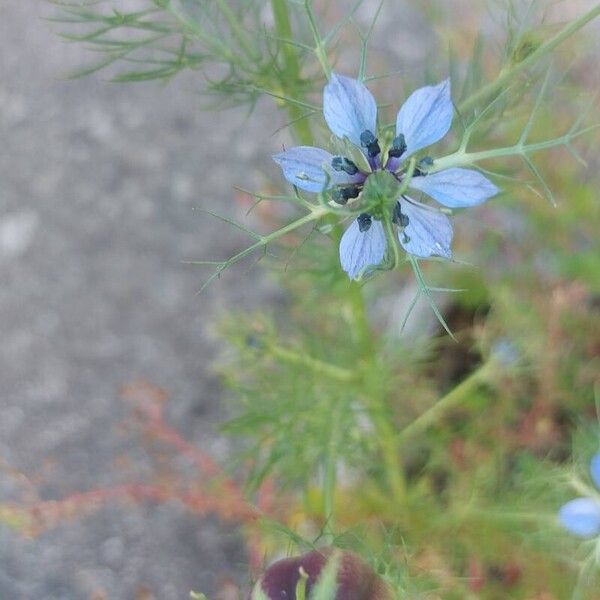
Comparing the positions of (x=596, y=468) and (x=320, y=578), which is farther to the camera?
(x=596, y=468)

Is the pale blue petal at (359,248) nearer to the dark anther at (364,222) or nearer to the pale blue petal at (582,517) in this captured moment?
the dark anther at (364,222)

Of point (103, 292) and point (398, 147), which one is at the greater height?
point (398, 147)

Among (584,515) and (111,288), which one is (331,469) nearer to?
(584,515)

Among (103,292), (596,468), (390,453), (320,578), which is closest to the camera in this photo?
(320,578)

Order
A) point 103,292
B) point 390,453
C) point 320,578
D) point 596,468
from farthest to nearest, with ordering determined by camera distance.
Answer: point 103,292 → point 390,453 → point 596,468 → point 320,578

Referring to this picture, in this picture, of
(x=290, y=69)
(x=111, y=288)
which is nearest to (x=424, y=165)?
(x=290, y=69)

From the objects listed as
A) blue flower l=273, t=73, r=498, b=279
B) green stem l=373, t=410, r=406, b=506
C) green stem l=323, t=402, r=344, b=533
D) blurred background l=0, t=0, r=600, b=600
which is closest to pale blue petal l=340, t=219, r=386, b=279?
blue flower l=273, t=73, r=498, b=279

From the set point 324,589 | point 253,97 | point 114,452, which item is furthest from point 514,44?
point 114,452

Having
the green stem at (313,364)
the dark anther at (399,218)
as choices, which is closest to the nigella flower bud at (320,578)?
the dark anther at (399,218)
